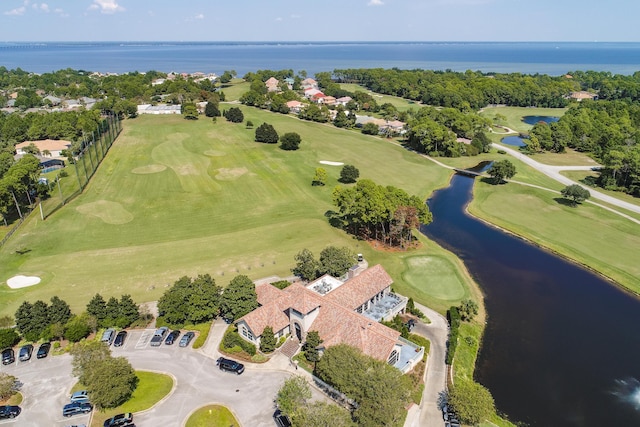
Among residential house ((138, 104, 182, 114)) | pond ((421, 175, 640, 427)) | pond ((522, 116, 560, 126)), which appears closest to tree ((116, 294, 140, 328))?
pond ((421, 175, 640, 427))

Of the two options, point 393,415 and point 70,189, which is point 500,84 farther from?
point 393,415

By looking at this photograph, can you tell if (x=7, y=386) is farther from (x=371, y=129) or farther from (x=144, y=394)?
(x=371, y=129)

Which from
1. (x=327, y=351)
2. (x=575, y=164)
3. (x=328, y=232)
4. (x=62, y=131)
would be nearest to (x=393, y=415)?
(x=327, y=351)

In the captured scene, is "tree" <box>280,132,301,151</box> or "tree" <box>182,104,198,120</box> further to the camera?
"tree" <box>182,104,198,120</box>

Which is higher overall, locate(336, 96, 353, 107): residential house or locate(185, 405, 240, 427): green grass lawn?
locate(336, 96, 353, 107): residential house

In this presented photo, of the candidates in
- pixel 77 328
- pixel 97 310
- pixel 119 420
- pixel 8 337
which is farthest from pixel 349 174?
pixel 119 420

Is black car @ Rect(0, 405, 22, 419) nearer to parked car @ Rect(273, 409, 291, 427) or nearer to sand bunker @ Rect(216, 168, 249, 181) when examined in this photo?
parked car @ Rect(273, 409, 291, 427)

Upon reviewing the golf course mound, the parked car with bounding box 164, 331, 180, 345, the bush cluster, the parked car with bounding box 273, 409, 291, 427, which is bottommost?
the golf course mound
